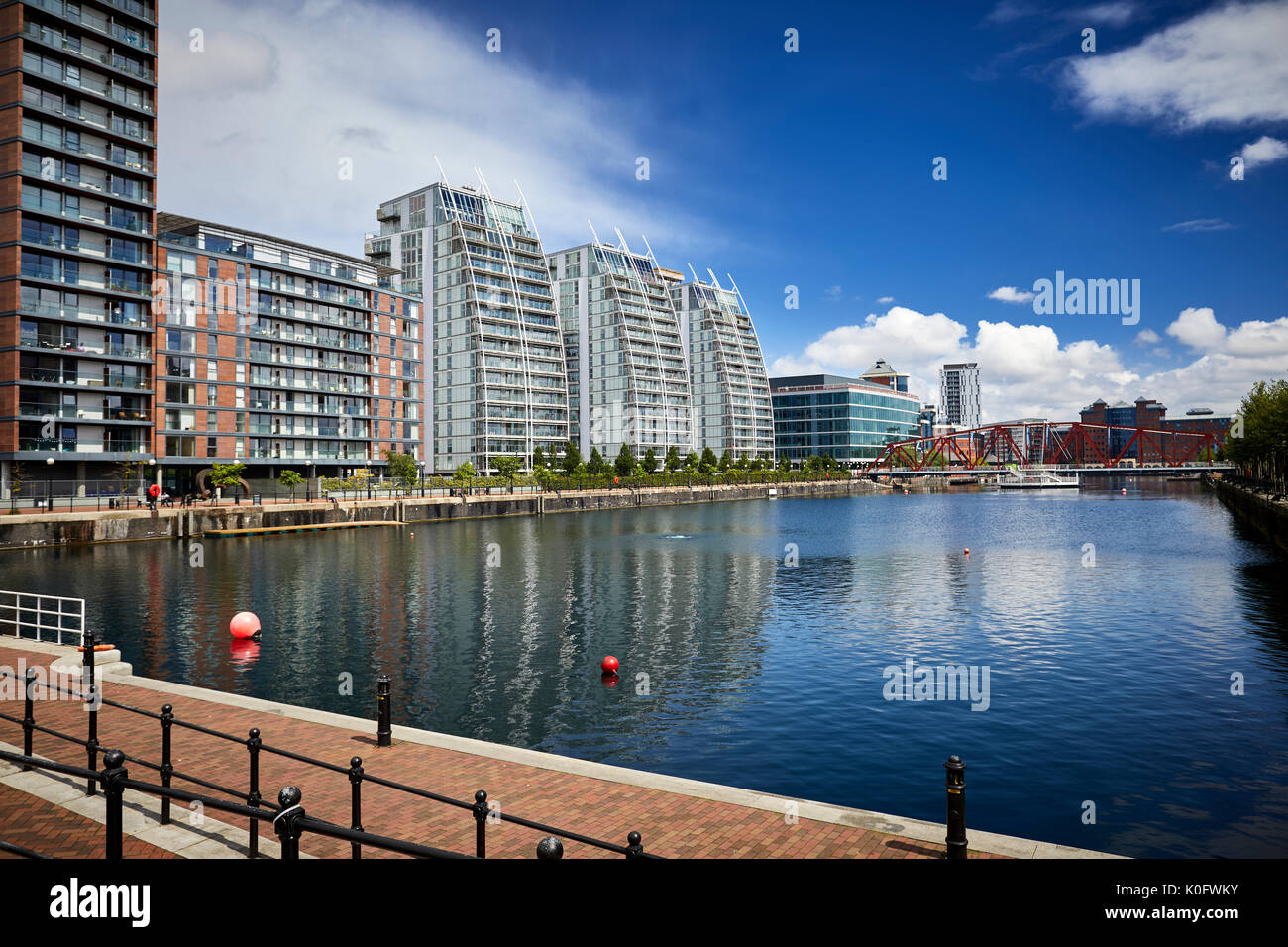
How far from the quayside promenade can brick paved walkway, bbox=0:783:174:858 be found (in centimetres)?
3

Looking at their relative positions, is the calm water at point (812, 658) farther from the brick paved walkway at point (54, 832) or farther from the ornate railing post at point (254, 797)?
the brick paved walkway at point (54, 832)

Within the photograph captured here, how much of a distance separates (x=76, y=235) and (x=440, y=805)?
304 ft

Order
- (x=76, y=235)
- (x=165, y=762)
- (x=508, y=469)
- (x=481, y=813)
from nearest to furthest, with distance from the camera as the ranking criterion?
(x=481, y=813), (x=165, y=762), (x=76, y=235), (x=508, y=469)

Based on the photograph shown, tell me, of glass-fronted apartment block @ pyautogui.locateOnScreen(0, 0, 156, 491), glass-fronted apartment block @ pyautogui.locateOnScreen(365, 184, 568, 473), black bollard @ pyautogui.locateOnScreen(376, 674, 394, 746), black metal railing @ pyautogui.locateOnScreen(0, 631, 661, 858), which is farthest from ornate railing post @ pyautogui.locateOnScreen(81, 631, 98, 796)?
glass-fronted apartment block @ pyautogui.locateOnScreen(365, 184, 568, 473)

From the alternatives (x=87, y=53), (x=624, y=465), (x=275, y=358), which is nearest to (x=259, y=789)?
(x=87, y=53)

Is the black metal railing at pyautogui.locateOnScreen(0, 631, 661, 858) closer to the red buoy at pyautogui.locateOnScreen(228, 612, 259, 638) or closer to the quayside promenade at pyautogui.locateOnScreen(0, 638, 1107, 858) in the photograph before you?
the quayside promenade at pyautogui.locateOnScreen(0, 638, 1107, 858)

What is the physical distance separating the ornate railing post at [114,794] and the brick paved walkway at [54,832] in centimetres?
212

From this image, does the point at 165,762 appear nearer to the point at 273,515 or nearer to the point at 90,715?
the point at 90,715

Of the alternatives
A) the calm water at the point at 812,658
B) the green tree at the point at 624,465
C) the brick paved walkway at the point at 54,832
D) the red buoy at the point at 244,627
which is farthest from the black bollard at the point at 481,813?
the green tree at the point at 624,465

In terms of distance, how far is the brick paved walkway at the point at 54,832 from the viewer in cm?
1000

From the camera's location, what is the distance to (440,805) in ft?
39.8
